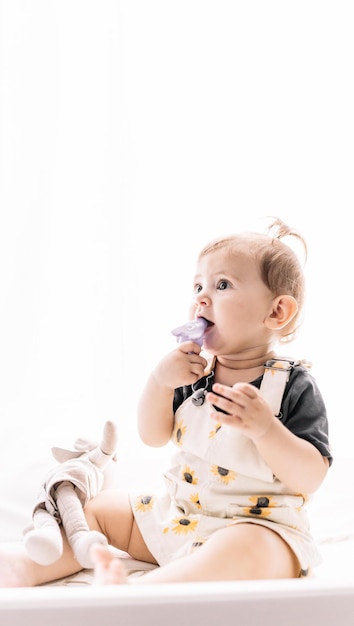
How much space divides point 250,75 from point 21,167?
0.64 meters

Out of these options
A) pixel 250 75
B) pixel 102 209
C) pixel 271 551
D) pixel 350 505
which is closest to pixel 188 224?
pixel 102 209

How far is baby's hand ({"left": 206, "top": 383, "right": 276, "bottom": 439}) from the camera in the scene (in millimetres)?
888

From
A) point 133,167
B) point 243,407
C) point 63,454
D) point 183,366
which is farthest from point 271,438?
point 133,167

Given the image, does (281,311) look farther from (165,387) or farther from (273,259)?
(165,387)

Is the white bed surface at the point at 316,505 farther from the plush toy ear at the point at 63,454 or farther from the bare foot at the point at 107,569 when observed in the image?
the bare foot at the point at 107,569

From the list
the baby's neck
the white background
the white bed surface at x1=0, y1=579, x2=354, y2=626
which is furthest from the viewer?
the white background

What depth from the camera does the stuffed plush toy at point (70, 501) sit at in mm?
951

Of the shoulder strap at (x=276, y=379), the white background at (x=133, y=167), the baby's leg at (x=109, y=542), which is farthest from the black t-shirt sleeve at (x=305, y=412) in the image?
the white background at (x=133, y=167)

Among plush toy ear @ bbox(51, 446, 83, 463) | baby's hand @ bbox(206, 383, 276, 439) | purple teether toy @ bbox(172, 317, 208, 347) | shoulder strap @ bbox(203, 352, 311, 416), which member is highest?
purple teether toy @ bbox(172, 317, 208, 347)

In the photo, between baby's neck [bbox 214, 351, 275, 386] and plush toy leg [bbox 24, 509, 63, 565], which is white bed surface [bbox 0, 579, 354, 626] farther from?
baby's neck [bbox 214, 351, 275, 386]

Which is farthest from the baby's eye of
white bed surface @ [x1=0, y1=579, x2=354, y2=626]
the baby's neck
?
white bed surface @ [x1=0, y1=579, x2=354, y2=626]

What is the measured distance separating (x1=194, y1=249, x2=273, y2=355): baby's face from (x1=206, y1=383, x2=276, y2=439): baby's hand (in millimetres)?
179

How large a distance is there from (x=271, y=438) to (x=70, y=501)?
31cm

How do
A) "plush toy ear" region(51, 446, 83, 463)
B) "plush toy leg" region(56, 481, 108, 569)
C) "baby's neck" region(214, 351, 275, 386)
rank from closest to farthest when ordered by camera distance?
"plush toy leg" region(56, 481, 108, 569) → "baby's neck" region(214, 351, 275, 386) → "plush toy ear" region(51, 446, 83, 463)
